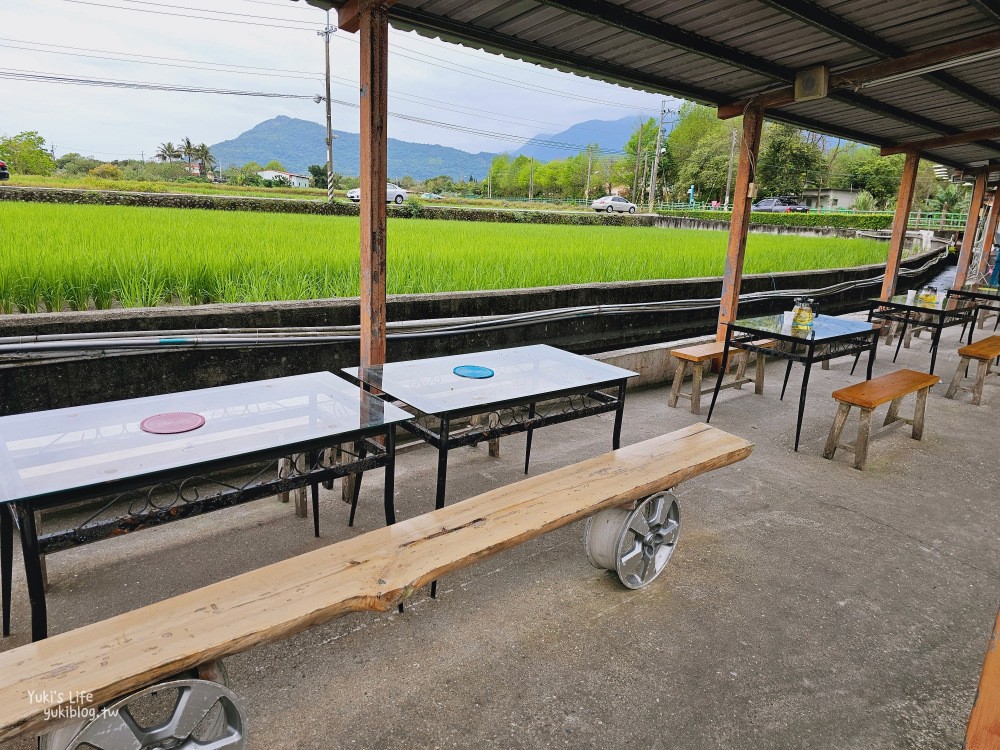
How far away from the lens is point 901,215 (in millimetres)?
8562

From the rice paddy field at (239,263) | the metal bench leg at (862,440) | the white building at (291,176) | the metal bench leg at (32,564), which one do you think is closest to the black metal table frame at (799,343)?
the metal bench leg at (862,440)

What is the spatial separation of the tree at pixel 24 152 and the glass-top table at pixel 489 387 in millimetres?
24482

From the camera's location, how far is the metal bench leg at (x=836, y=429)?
13.4 feet

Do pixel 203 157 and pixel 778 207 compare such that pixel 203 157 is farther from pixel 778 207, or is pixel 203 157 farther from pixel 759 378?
pixel 759 378

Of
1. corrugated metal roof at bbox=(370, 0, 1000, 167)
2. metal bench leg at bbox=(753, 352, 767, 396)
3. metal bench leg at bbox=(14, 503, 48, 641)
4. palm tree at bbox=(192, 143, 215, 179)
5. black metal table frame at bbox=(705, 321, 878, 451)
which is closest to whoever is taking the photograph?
metal bench leg at bbox=(14, 503, 48, 641)

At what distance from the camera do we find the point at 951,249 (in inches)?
868

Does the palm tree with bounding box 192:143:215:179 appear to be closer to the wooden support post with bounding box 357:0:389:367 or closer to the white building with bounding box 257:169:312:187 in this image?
the white building with bounding box 257:169:312:187

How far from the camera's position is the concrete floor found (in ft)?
6.33

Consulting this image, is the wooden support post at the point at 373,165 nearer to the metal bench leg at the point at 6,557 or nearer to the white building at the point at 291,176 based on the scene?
the metal bench leg at the point at 6,557

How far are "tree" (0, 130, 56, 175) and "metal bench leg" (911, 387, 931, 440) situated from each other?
85.5ft

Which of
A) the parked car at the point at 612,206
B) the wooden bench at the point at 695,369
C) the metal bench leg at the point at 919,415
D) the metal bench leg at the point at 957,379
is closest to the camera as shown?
the metal bench leg at the point at 919,415

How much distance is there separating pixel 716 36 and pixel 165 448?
433cm

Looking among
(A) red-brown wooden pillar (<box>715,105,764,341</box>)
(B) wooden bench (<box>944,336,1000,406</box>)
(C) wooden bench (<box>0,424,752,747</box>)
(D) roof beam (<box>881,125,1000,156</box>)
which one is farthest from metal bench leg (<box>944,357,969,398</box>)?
(C) wooden bench (<box>0,424,752,747</box>)

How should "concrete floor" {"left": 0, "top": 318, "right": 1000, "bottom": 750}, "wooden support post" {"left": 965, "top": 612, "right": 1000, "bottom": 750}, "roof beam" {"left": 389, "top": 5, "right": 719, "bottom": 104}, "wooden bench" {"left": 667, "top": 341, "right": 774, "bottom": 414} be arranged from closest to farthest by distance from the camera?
"wooden support post" {"left": 965, "top": 612, "right": 1000, "bottom": 750} < "concrete floor" {"left": 0, "top": 318, "right": 1000, "bottom": 750} < "roof beam" {"left": 389, "top": 5, "right": 719, "bottom": 104} < "wooden bench" {"left": 667, "top": 341, "right": 774, "bottom": 414}
